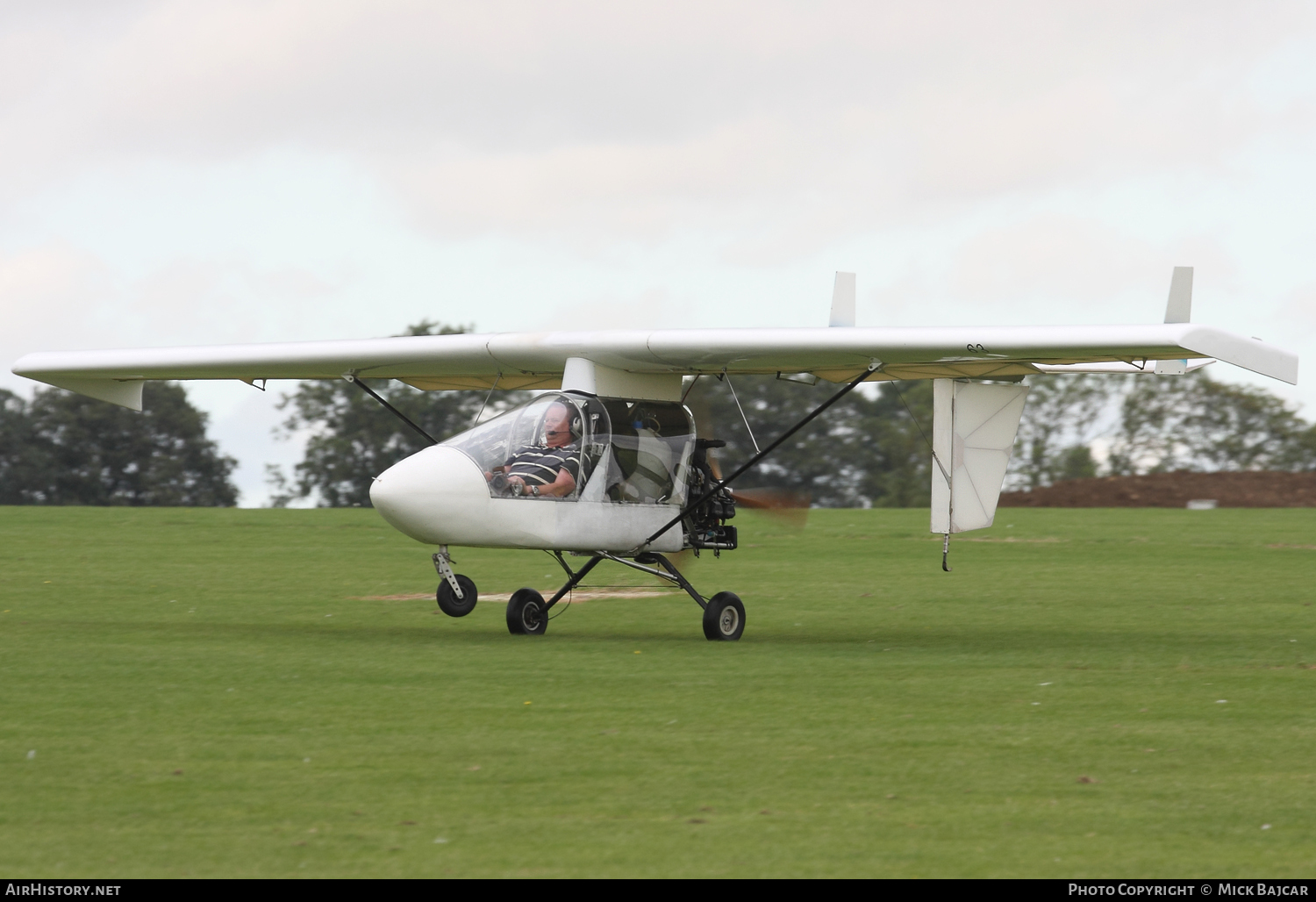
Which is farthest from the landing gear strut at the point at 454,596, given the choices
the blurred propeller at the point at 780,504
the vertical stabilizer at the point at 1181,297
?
the vertical stabilizer at the point at 1181,297

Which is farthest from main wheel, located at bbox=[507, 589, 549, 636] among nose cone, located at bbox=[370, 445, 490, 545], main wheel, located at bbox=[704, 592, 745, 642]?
main wheel, located at bbox=[704, 592, 745, 642]

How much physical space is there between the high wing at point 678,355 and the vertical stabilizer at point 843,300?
0.54 meters

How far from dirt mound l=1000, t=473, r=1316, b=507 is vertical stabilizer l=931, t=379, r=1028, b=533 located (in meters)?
35.1

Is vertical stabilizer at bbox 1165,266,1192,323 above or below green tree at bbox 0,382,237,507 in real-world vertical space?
above

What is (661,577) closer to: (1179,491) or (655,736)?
(655,736)

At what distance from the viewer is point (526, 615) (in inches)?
620

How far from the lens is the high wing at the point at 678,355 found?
13.8 meters

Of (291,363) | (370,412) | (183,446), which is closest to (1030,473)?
(370,412)

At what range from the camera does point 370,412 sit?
208 ft

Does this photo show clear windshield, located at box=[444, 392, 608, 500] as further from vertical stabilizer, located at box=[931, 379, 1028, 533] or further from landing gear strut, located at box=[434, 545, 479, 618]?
vertical stabilizer, located at box=[931, 379, 1028, 533]

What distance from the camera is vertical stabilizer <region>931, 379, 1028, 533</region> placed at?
15406 mm

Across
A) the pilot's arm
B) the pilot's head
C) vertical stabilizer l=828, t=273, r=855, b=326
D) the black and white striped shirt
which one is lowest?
the pilot's arm

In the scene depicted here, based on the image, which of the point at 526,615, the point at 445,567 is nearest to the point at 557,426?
the point at 445,567

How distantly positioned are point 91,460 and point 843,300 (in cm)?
5574
